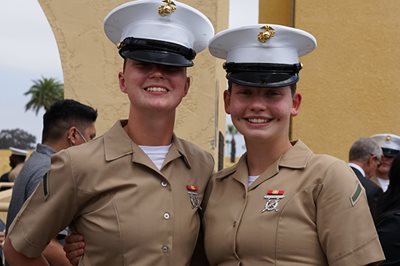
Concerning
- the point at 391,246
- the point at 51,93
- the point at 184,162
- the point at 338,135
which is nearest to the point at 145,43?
the point at 184,162

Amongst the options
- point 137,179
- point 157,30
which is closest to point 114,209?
point 137,179

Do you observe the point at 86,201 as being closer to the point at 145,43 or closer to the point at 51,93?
the point at 145,43

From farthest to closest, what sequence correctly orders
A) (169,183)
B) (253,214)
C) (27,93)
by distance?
1. (27,93)
2. (169,183)
3. (253,214)

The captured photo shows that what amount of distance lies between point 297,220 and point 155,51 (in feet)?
2.74

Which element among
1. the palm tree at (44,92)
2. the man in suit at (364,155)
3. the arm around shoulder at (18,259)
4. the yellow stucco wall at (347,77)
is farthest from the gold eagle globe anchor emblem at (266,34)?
the palm tree at (44,92)

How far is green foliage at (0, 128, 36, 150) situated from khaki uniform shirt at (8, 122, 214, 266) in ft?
110

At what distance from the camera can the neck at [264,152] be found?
107 inches

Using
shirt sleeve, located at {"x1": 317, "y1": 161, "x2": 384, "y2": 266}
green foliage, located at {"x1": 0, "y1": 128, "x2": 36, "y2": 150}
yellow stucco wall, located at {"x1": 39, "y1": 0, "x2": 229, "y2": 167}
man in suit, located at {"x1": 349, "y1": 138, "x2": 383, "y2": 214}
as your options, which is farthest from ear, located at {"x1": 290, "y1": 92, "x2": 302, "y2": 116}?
green foliage, located at {"x1": 0, "y1": 128, "x2": 36, "y2": 150}

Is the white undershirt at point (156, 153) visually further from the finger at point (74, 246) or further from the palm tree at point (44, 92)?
the palm tree at point (44, 92)

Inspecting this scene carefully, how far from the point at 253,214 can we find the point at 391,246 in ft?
3.44

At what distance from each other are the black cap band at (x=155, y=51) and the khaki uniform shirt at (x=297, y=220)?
1.73 feet

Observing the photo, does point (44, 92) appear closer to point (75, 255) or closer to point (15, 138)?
point (15, 138)

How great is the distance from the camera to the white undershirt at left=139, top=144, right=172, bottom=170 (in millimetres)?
2828

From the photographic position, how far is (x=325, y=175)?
251 cm
